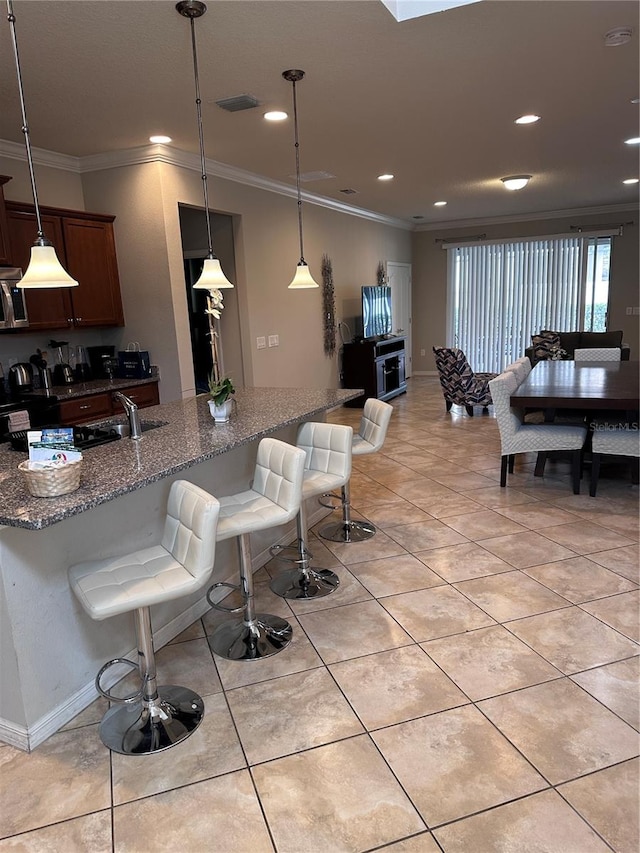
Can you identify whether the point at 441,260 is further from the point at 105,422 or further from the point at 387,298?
the point at 105,422

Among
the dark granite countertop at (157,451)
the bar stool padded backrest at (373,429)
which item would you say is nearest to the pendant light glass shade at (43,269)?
the dark granite countertop at (157,451)

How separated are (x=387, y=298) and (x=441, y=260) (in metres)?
2.24

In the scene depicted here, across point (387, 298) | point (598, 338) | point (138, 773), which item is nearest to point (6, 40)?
point (138, 773)

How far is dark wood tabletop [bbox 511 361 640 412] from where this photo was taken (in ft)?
13.4

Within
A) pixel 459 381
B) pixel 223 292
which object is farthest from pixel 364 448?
pixel 459 381

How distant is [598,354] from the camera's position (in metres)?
6.84

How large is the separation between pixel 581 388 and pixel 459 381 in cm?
242

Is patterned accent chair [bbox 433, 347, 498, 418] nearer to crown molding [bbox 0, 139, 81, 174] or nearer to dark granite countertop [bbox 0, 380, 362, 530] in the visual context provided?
dark granite countertop [bbox 0, 380, 362, 530]

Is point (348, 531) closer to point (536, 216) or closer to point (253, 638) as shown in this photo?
point (253, 638)

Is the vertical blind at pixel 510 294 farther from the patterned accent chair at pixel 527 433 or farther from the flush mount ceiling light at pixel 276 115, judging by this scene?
the flush mount ceiling light at pixel 276 115

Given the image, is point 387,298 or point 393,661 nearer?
point 393,661

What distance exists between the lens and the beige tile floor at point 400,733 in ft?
5.41

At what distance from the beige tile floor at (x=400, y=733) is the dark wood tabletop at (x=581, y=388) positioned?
3.73 feet

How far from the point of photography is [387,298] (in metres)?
8.57
